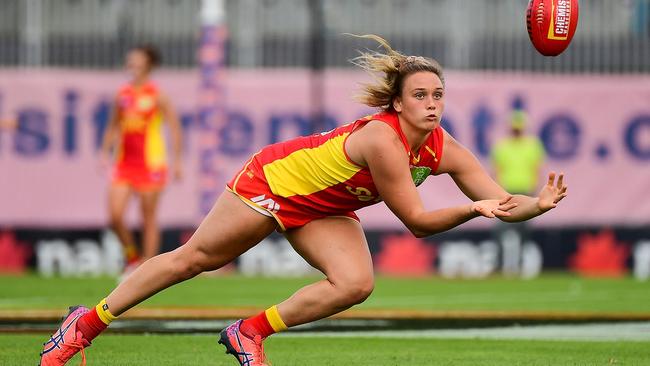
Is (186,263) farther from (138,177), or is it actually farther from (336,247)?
(138,177)

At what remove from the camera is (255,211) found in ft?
25.6

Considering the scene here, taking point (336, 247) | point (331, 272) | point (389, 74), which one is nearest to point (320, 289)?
point (331, 272)

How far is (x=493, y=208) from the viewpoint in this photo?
7.17 metres

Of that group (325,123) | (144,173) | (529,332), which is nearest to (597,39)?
(325,123)

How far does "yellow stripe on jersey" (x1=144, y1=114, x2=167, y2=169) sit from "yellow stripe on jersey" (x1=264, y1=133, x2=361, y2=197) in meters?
8.44

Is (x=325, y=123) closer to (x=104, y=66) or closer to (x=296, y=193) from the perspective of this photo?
(x=104, y=66)

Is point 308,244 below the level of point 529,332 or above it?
above

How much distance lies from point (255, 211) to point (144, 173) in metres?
8.50

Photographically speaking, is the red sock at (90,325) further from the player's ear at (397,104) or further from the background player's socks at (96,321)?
the player's ear at (397,104)

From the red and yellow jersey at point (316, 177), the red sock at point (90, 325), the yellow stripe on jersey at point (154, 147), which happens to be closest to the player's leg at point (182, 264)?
the red sock at point (90, 325)

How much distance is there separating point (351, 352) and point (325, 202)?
1742 mm

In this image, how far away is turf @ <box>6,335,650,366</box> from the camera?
28.6 ft

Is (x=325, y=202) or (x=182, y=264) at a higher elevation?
(x=325, y=202)

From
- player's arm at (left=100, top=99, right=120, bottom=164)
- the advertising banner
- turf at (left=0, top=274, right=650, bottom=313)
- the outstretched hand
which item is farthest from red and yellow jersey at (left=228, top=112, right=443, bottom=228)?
the advertising banner
